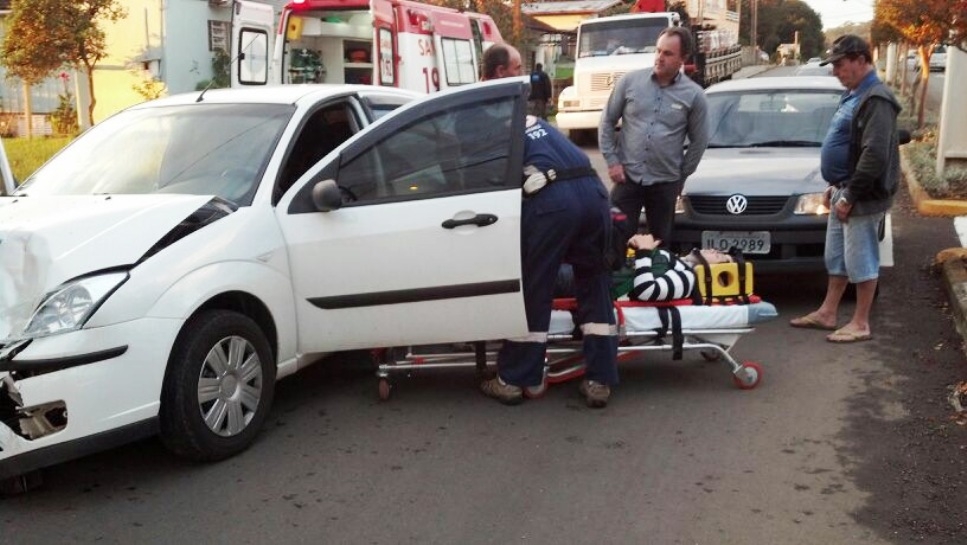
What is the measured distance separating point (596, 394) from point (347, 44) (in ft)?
37.1

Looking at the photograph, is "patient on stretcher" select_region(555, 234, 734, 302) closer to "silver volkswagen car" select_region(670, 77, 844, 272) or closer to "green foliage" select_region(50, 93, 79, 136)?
"silver volkswagen car" select_region(670, 77, 844, 272)

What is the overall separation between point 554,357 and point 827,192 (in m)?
2.43

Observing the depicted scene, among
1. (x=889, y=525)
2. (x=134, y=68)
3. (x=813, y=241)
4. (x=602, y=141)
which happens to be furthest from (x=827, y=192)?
(x=134, y=68)

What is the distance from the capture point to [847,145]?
20.2 feet

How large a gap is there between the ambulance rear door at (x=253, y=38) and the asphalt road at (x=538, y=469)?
8.68 metres

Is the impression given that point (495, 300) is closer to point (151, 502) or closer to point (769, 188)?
point (151, 502)

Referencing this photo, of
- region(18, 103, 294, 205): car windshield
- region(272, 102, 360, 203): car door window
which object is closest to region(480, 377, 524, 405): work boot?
region(272, 102, 360, 203): car door window

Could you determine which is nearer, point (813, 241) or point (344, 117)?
point (344, 117)

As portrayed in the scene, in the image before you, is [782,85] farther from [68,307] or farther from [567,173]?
[68,307]

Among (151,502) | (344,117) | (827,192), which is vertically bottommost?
(151,502)

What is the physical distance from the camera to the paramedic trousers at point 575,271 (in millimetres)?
4953

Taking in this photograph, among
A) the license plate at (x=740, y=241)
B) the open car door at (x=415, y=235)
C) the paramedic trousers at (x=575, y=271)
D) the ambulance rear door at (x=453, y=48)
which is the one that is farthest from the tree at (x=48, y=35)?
the paramedic trousers at (x=575, y=271)

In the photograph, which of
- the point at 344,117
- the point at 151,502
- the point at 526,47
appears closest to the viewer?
the point at 151,502

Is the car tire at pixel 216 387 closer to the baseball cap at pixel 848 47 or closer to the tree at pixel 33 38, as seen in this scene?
the baseball cap at pixel 848 47
